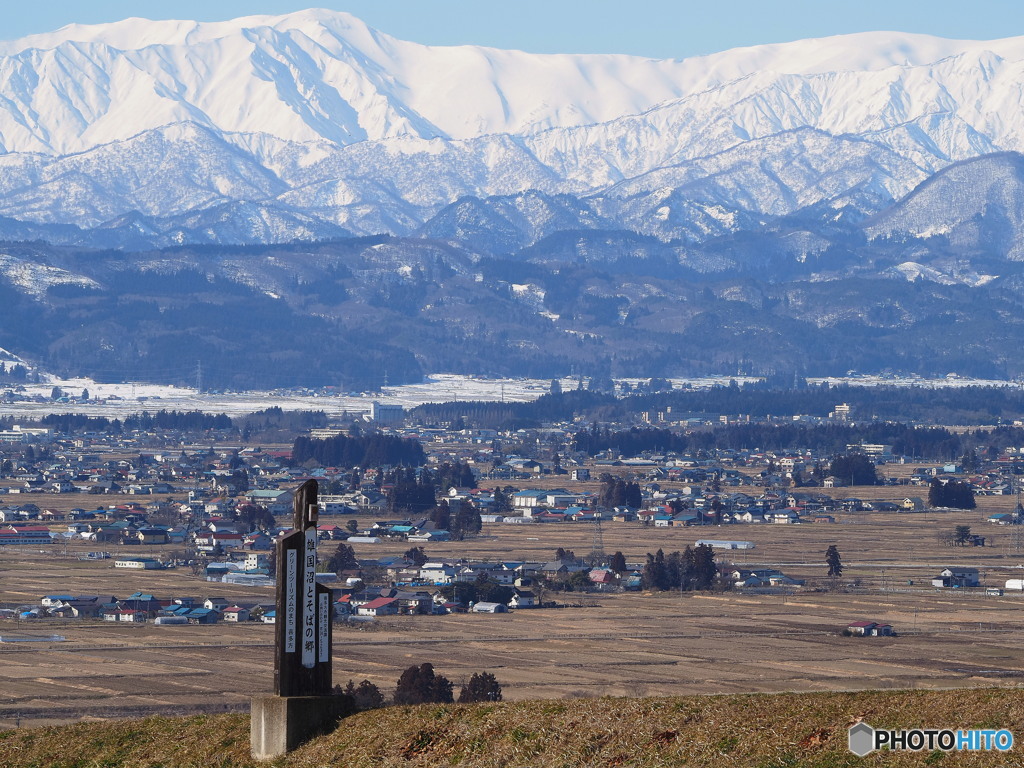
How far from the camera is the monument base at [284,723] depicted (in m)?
16.8

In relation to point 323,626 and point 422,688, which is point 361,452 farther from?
point 323,626

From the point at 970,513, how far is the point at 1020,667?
212 feet

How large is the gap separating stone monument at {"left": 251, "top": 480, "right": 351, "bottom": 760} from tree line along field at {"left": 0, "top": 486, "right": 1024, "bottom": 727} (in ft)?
58.8

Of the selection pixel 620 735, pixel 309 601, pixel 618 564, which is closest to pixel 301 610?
pixel 309 601

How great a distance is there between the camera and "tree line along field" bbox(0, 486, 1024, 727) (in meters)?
39.1

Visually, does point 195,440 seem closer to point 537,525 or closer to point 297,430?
point 297,430

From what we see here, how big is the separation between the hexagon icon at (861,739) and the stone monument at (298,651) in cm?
454

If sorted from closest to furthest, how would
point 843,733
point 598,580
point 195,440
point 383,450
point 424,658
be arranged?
1. point 843,733
2. point 424,658
3. point 598,580
4. point 383,450
5. point 195,440

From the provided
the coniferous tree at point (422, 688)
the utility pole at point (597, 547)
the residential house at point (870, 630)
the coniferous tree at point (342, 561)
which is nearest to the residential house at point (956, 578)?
the utility pole at point (597, 547)

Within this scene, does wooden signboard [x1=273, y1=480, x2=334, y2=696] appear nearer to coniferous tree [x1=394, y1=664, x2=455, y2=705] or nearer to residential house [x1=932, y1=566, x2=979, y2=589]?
coniferous tree [x1=394, y1=664, x2=455, y2=705]

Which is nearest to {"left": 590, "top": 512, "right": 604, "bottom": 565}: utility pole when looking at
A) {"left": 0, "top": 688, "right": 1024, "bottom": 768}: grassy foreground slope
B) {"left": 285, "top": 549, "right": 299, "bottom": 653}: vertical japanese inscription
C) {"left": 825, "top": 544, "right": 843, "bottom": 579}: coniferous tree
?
{"left": 825, "top": 544, "right": 843, "bottom": 579}: coniferous tree

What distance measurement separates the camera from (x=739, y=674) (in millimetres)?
41875

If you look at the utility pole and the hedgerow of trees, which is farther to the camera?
the hedgerow of trees

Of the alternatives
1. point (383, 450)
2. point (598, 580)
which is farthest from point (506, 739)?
point (383, 450)
